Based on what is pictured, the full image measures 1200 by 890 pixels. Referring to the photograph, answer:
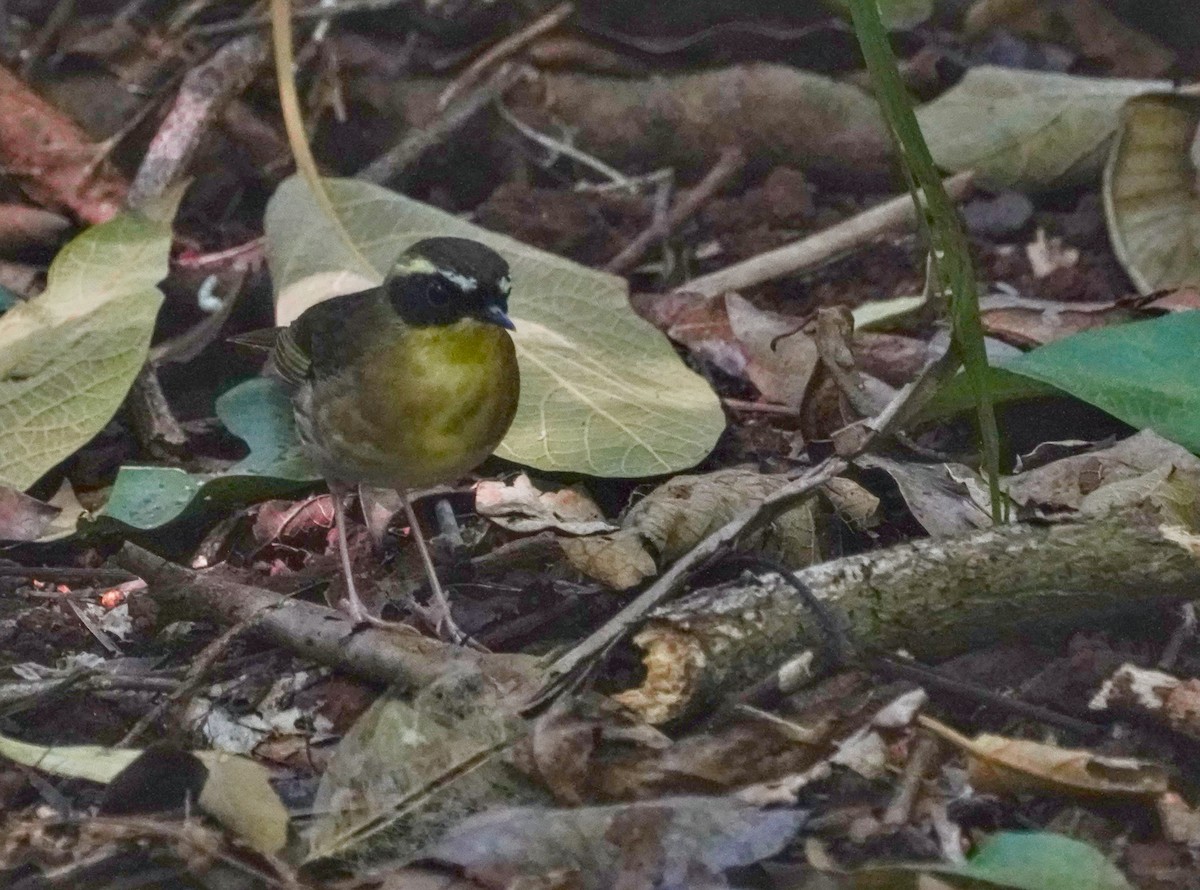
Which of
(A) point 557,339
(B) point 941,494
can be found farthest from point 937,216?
(A) point 557,339

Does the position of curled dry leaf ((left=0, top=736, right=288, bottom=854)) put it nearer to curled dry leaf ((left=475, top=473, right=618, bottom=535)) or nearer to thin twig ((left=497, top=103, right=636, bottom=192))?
curled dry leaf ((left=475, top=473, right=618, bottom=535))

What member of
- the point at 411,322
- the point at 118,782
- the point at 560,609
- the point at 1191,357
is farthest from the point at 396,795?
the point at 1191,357

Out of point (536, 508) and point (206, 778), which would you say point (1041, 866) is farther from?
point (536, 508)

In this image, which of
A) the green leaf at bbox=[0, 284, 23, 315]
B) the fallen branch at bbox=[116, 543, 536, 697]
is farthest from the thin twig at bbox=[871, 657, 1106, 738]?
the green leaf at bbox=[0, 284, 23, 315]

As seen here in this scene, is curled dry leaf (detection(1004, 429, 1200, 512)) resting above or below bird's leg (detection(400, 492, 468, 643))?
above

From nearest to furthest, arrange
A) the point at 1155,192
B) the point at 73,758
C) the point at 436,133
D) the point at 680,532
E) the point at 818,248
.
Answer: the point at 73,758, the point at 680,532, the point at 1155,192, the point at 818,248, the point at 436,133

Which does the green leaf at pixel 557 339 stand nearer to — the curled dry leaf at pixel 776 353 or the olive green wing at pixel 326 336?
the curled dry leaf at pixel 776 353
